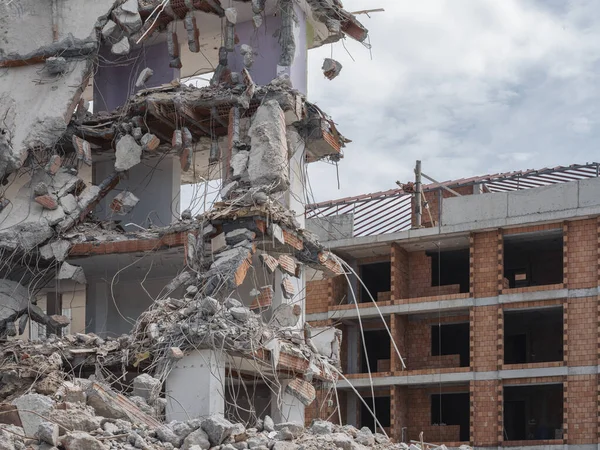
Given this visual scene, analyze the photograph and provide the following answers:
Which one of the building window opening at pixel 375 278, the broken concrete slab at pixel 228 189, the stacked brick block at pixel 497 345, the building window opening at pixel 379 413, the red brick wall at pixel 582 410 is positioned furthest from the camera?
the building window opening at pixel 375 278

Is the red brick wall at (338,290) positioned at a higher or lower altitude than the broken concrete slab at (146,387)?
higher

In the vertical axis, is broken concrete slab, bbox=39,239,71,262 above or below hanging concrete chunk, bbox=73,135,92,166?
below

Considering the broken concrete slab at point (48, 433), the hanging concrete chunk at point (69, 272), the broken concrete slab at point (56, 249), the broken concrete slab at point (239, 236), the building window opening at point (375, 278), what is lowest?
the broken concrete slab at point (48, 433)

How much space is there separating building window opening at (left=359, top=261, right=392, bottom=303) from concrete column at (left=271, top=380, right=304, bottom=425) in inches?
684

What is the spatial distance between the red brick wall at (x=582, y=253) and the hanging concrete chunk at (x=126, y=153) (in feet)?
52.3

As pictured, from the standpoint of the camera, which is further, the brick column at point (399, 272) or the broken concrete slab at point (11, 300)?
the brick column at point (399, 272)

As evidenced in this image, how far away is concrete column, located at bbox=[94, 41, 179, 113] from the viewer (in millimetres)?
22797

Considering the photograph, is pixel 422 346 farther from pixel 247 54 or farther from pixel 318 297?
pixel 247 54

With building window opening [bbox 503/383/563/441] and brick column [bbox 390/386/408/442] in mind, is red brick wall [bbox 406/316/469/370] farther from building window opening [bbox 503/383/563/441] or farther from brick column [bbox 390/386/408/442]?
building window opening [bbox 503/383/563/441]

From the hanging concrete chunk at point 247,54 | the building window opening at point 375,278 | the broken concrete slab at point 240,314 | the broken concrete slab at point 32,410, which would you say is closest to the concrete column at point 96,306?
the hanging concrete chunk at point 247,54

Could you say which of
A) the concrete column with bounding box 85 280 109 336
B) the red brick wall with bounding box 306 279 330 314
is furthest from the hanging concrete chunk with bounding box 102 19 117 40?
the red brick wall with bounding box 306 279 330 314

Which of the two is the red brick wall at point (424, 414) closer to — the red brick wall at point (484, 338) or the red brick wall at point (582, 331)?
the red brick wall at point (484, 338)

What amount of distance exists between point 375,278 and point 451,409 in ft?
18.0

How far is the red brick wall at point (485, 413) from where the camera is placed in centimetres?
3275
